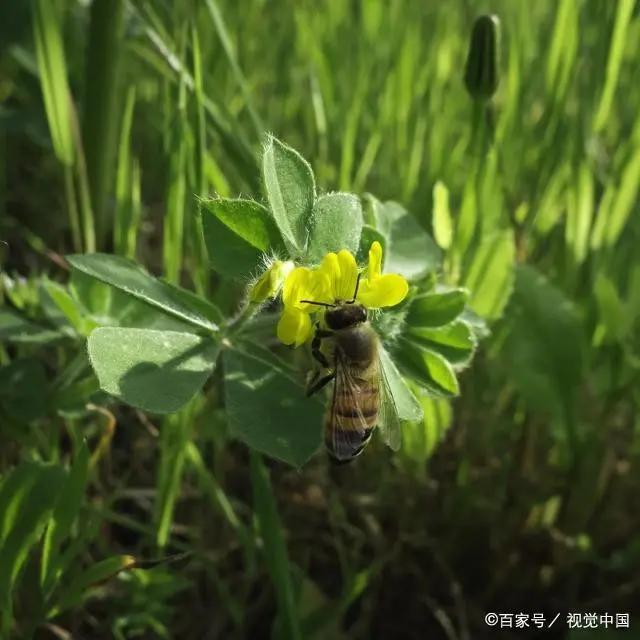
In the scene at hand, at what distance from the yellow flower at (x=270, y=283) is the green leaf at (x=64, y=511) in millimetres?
277

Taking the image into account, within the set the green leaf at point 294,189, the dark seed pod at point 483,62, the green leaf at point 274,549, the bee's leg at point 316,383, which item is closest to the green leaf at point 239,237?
the green leaf at point 294,189

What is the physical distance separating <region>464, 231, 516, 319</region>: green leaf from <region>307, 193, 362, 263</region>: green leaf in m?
0.38

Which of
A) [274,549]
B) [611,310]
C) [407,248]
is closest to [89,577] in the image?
[274,549]

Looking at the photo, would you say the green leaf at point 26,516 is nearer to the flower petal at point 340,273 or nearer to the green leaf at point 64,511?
the green leaf at point 64,511

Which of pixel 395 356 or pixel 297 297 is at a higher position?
pixel 297 297

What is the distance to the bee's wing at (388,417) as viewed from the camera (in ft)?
3.04

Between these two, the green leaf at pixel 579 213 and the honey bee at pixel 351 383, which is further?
the green leaf at pixel 579 213

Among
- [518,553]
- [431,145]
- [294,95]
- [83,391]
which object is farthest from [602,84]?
[83,391]

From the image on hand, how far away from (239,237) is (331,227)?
0.33 ft

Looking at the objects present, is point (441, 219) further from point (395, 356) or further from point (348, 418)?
point (348, 418)

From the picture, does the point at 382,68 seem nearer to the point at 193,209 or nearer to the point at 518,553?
the point at 193,209

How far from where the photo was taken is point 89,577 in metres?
0.95

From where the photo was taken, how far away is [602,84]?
1.34 meters

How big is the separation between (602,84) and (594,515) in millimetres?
694
